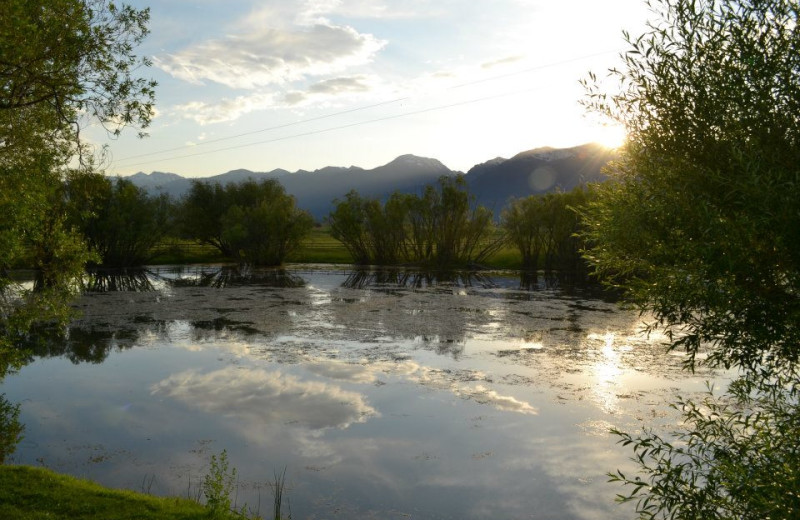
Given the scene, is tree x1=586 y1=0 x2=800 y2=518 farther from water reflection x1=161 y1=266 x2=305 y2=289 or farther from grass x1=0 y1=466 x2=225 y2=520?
water reflection x1=161 y1=266 x2=305 y2=289

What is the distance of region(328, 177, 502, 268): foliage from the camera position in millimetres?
61375

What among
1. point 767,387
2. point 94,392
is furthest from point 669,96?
point 94,392

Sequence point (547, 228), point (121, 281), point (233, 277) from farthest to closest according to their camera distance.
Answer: point (547, 228) < point (233, 277) < point (121, 281)

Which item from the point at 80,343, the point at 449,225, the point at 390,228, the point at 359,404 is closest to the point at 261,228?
the point at 390,228

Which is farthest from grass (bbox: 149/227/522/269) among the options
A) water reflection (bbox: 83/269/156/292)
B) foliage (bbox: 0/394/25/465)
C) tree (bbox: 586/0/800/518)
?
tree (bbox: 586/0/800/518)

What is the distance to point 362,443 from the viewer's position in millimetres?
13352

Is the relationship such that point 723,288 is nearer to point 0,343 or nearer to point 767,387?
point 767,387

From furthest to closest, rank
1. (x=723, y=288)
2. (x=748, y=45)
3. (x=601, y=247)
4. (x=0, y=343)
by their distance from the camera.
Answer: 1. (x=0, y=343)
2. (x=601, y=247)
3. (x=748, y=45)
4. (x=723, y=288)

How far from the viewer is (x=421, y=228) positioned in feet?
209

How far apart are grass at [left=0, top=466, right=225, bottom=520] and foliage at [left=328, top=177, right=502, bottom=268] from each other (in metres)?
53.0

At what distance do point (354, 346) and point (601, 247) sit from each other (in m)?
15.5

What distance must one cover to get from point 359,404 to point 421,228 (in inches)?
1909

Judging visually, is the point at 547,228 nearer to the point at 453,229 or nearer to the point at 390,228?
the point at 453,229

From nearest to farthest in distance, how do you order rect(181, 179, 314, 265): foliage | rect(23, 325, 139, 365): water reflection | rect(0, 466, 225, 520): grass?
1. rect(0, 466, 225, 520): grass
2. rect(23, 325, 139, 365): water reflection
3. rect(181, 179, 314, 265): foliage
